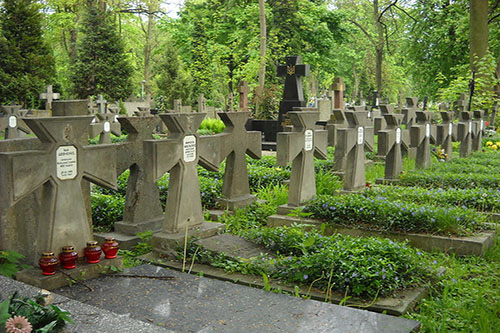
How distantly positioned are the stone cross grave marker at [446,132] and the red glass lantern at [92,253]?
937 centimetres

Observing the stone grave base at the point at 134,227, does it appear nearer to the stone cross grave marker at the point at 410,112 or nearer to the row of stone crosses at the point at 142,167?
the row of stone crosses at the point at 142,167

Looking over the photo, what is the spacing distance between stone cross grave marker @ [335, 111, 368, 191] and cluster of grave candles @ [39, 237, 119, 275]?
4.66 meters

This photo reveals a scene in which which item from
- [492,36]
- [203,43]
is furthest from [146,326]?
[203,43]

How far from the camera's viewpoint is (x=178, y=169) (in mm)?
6219

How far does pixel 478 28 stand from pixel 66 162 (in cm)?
1876

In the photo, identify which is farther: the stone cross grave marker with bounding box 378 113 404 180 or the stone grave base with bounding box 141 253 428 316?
the stone cross grave marker with bounding box 378 113 404 180

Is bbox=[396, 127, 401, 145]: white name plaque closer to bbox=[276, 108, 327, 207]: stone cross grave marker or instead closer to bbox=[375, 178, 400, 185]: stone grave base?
bbox=[375, 178, 400, 185]: stone grave base

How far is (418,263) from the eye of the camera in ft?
16.5

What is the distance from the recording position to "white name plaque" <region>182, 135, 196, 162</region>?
6.23 meters

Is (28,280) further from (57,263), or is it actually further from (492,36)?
(492,36)

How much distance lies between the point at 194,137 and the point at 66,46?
39.3 m

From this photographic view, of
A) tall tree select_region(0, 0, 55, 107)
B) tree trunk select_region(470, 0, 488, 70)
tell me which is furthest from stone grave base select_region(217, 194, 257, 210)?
tall tree select_region(0, 0, 55, 107)

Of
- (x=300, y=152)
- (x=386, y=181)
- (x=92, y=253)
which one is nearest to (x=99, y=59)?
(x=386, y=181)

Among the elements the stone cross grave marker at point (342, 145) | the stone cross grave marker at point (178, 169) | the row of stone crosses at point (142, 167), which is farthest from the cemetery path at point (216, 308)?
the stone cross grave marker at point (342, 145)
